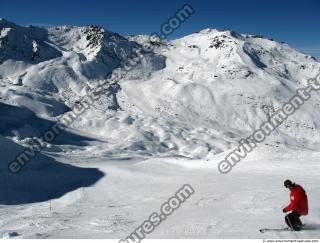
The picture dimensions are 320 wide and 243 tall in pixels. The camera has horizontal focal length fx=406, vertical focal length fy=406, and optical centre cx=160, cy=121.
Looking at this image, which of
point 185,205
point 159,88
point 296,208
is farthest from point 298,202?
point 159,88

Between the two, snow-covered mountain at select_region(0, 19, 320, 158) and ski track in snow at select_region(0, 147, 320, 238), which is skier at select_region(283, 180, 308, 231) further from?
snow-covered mountain at select_region(0, 19, 320, 158)

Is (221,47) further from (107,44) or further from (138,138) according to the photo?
(138,138)

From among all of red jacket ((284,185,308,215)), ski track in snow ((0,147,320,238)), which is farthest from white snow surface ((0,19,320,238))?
red jacket ((284,185,308,215))

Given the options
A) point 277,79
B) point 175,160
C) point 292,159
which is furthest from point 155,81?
point 292,159

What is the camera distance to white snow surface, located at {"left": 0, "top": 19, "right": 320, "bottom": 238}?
14211mm

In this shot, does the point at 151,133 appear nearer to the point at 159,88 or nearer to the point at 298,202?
the point at 159,88

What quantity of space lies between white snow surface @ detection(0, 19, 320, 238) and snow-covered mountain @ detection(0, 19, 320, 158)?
0.36 metres

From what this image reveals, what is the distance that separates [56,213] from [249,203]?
24.5 ft

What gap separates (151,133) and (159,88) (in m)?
26.0

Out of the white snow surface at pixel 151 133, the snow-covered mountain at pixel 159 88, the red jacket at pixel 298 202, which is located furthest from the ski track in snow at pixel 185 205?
the snow-covered mountain at pixel 159 88

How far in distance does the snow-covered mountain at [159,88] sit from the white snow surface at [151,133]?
360 mm

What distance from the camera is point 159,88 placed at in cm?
9438

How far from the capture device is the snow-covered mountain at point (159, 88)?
6881 centimetres

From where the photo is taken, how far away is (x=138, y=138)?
6644 centimetres
